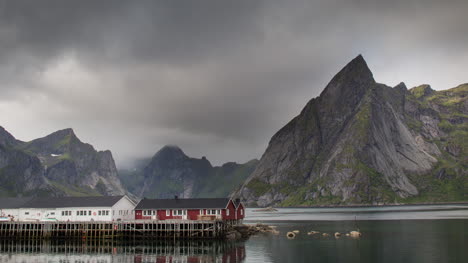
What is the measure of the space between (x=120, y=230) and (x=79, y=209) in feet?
41.4

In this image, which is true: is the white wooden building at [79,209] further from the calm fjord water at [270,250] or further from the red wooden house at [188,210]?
the calm fjord water at [270,250]

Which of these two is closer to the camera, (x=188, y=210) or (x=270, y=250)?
(x=270, y=250)

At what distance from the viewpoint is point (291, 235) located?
101m

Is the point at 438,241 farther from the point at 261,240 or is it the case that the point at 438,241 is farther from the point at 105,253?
the point at 105,253

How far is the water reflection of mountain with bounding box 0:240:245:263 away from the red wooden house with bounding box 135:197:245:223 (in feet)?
30.2

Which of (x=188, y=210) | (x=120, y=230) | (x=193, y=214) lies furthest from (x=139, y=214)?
(x=193, y=214)

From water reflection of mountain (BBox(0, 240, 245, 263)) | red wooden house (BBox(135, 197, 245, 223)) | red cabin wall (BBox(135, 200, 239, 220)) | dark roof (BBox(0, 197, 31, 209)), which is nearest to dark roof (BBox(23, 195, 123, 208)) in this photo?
dark roof (BBox(0, 197, 31, 209))

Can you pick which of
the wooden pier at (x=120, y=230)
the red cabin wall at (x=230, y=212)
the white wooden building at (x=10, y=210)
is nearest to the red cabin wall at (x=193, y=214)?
the wooden pier at (x=120, y=230)

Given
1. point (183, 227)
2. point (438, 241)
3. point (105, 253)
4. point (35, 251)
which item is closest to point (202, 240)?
point (183, 227)

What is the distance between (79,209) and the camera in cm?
10394

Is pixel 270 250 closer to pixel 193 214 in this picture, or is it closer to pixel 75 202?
pixel 193 214

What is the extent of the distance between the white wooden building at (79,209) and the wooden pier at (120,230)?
6.58ft

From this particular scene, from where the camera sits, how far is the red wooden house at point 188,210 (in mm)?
99438

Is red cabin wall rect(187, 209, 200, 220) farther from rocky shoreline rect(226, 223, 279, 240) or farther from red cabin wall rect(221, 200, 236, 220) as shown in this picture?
rocky shoreline rect(226, 223, 279, 240)
